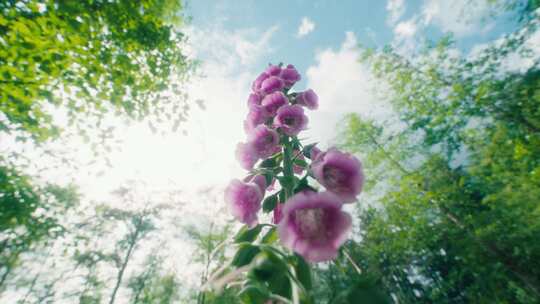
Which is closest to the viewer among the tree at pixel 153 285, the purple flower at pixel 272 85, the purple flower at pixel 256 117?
the purple flower at pixel 256 117

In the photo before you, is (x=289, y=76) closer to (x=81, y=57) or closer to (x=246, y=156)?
(x=246, y=156)

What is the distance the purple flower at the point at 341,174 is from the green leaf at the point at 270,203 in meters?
0.28

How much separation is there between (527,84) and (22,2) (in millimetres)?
11998

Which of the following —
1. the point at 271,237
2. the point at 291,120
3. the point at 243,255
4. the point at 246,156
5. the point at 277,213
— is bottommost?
the point at 243,255

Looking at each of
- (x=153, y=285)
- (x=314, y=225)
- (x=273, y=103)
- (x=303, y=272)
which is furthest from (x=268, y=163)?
(x=153, y=285)

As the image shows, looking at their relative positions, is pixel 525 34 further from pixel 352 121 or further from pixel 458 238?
pixel 458 238

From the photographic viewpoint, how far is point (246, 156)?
1.32 meters

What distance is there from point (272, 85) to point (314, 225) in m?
1.11

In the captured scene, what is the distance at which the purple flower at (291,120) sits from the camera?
54.7 inches

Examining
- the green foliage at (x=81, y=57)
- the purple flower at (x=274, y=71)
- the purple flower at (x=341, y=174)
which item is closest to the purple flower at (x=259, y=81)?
the purple flower at (x=274, y=71)

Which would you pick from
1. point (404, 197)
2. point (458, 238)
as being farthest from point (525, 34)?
point (458, 238)

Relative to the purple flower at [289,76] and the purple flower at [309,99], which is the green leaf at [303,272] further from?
the purple flower at [289,76]

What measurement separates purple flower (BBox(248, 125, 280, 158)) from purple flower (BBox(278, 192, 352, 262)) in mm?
528

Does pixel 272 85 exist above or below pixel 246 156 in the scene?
above
